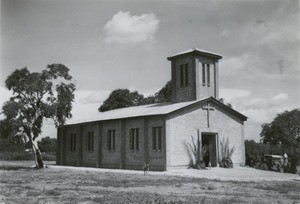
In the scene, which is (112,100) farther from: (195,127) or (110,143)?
(195,127)

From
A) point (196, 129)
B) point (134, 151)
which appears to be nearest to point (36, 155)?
point (134, 151)

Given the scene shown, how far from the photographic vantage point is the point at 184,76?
1248 inches

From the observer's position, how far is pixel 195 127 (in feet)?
94.7

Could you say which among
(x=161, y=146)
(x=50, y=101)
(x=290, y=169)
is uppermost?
(x=50, y=101)

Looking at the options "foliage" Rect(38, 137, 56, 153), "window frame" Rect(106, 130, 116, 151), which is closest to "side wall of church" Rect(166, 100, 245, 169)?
"window frame" Rect(106, 130, 116, 151)

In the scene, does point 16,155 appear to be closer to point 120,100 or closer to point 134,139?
A: point 120,100

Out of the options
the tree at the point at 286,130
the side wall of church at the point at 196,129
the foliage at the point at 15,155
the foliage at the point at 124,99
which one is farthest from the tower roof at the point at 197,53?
the foliage at the point at 15,155

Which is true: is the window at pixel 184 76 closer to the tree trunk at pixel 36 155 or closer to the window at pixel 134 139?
the window at pixel 134 139

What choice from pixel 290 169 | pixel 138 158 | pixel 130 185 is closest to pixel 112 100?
pixel 138 158

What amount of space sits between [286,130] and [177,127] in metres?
36.6

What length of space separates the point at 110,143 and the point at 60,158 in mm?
9972

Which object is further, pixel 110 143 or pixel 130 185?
pixel 110 143

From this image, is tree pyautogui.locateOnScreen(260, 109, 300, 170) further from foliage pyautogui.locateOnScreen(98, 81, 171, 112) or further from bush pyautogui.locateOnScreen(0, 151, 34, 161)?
bush pyautogui.locateOnScreen(0, 151, 34, 161)

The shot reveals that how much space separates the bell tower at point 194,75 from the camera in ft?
101
